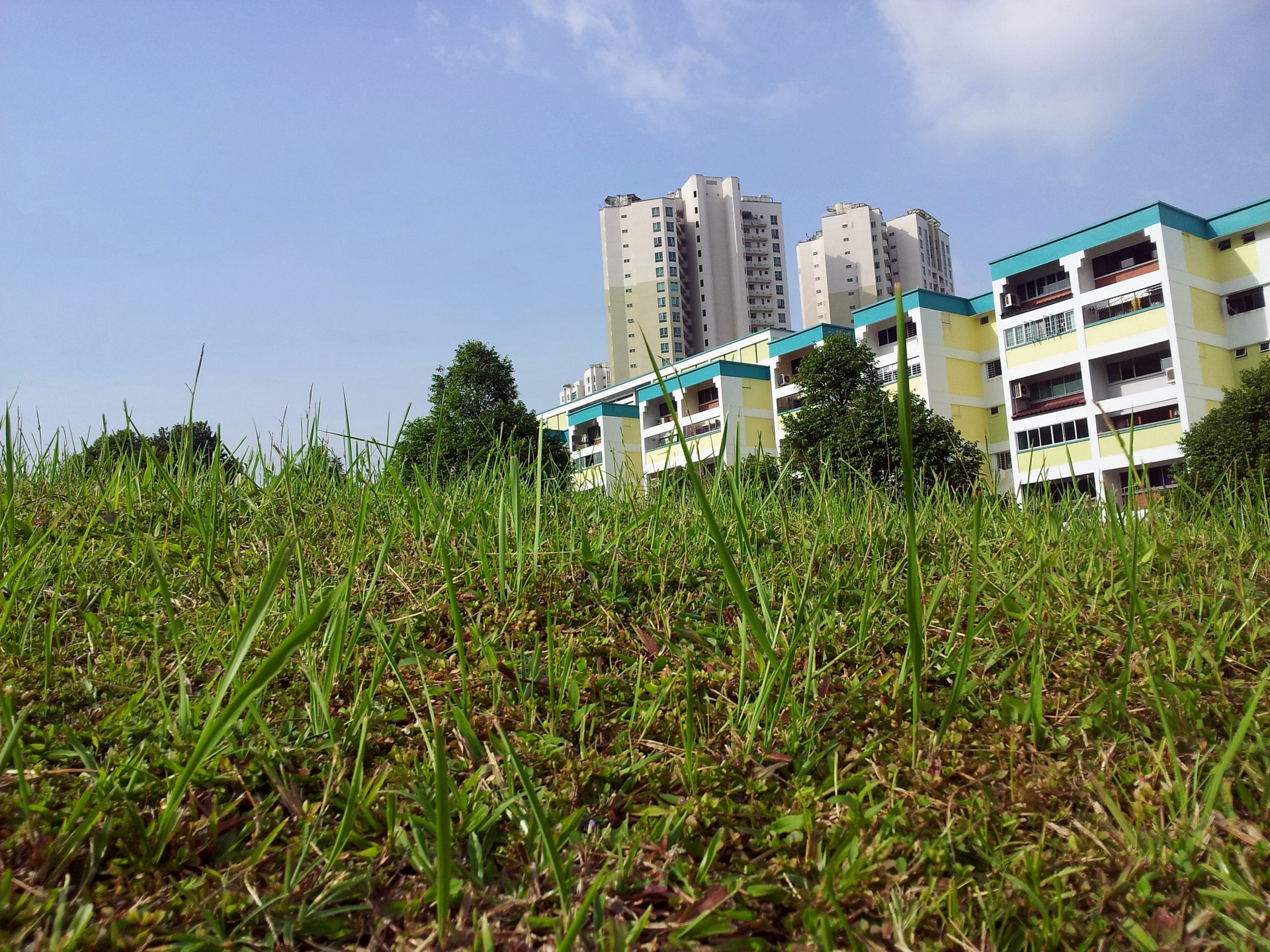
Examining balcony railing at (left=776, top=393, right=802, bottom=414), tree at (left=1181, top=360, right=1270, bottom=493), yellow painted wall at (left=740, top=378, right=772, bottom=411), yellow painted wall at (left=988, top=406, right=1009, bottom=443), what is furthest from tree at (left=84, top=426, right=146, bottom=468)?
yellow painted wall at (left=740, top=378, right=772, bottom=411)

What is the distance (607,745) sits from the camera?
1.51 meters

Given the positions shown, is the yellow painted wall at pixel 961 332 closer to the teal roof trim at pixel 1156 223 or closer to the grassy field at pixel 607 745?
the teal roof trim at pixel 1156 223

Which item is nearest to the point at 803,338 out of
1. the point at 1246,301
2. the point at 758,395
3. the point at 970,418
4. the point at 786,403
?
the point at 786,403

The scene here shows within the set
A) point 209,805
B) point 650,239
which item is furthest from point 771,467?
point 650,239

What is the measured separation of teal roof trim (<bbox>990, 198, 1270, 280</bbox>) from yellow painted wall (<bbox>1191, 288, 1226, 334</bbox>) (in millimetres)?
2318

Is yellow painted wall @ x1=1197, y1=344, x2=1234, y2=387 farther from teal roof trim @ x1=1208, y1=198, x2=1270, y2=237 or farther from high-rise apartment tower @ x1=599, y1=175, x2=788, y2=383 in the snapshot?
high-rise apartment tower @ x1=599, y1=175, x2=788, y2=383

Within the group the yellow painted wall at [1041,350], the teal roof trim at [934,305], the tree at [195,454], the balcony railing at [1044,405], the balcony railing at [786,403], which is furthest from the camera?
the balcony railing at [786,403]

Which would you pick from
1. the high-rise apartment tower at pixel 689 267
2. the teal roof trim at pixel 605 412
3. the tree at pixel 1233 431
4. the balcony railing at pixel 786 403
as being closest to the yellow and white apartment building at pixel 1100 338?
the balcony railing at pixel 786 403

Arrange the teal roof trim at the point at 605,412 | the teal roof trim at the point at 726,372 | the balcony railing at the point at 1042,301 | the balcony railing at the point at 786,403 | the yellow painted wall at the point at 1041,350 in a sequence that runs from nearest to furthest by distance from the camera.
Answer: the yellow painted wall at the point at 1041,350, the balcony railing at the point at 1042,301, the balcony railing at the point at 786,403, the teal roof trim at the point at 726,372, the teal roof trim at the point at 605,412

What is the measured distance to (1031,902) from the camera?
3.80 feet

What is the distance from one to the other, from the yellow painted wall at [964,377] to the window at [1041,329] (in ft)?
8.89

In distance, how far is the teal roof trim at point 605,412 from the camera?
46.7m

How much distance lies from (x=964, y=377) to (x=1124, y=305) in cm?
763

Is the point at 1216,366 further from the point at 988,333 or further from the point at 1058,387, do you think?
the point at 988,333
